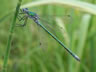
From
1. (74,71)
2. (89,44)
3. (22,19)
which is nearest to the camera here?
(22,19)

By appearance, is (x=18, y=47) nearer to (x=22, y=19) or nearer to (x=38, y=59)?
(x=38, y=59)

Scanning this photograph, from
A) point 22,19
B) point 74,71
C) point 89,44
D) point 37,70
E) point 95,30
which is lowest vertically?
point 37,70

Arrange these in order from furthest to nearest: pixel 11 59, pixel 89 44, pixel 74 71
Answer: pixel 11 59, pixel 89 44, pixel 74 71

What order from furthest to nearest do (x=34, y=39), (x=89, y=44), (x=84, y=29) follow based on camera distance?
1. (x=34, y=39)
2. (x=89, y=44)
3. (x=84, y=29)

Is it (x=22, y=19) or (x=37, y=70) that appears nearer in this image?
(x=22, y=19)

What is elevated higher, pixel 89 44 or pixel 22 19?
pixel 22 19

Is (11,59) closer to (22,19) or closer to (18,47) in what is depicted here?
(18,47)

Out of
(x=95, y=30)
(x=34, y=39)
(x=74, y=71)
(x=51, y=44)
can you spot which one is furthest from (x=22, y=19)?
(x=34, y=39)

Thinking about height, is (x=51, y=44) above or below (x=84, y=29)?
below

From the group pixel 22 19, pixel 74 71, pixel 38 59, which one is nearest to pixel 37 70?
pixel 38 59
